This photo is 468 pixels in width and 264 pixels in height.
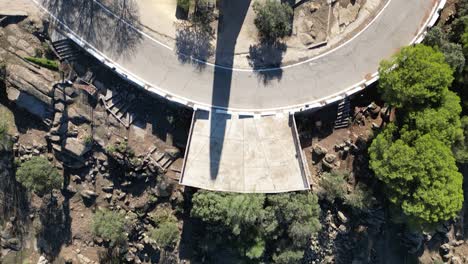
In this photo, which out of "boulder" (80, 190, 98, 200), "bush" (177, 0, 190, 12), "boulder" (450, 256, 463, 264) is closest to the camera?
"bush" (177, 0, 190, 12)

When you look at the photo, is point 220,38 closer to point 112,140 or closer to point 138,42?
point 138,42

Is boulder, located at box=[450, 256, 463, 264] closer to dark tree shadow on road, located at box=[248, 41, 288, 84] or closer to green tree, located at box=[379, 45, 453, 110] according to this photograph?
green tree, located at box=[379, 45, 453, 110]

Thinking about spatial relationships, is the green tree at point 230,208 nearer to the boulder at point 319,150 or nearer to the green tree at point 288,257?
the green tree at point 288,257

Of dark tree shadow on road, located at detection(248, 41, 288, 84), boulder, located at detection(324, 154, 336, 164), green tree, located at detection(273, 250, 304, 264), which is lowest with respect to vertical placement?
green tree, located at detection(273, 250, 304, 264)

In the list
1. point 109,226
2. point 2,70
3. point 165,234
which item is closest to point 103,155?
point 109,226

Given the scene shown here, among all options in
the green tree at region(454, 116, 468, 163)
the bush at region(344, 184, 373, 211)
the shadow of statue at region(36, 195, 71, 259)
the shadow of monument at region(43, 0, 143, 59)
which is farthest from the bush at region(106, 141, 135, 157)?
the green tree at region(454, 116, 468, 163)

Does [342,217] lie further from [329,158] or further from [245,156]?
[245,156]
